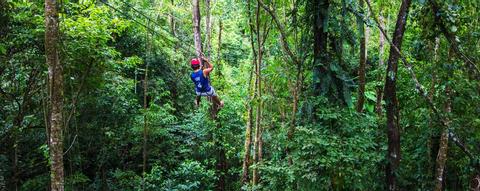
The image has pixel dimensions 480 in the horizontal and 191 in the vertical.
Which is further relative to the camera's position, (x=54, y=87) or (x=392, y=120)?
(x=392, y=120)

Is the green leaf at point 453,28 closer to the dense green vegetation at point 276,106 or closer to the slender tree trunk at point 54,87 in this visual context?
the dense green vegetation at point 276,106

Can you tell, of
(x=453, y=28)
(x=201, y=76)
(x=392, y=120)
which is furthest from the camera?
(x=201, y=76)

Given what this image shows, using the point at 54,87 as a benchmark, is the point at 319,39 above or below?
above

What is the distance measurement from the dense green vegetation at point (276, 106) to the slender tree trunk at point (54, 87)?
8cm

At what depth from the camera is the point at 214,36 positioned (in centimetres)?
1568

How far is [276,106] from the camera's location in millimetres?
8445

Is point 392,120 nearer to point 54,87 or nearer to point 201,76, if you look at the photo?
point 201,76

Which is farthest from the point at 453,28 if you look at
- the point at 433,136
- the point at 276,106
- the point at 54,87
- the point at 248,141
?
the point at 248,141

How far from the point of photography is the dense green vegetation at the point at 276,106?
18.2ft

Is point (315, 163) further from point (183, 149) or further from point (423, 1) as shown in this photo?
point (183, 149)

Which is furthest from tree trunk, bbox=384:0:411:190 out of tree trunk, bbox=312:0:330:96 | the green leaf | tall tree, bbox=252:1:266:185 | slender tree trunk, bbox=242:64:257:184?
slender tree trunk, bbox=242:64:257:184

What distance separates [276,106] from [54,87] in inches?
183

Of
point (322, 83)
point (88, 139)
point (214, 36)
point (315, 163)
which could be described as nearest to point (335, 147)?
point (315, 163)

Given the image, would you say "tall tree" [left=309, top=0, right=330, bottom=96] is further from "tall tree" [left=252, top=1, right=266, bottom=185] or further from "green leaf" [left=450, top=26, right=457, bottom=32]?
"green leaf" [left=450, top=26, right=457, bottom=32]
